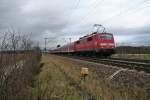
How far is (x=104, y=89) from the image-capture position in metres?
10.9

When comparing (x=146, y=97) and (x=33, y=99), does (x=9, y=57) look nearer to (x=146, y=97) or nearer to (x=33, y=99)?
(x=33, y=99)

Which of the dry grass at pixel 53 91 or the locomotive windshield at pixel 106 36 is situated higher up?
the locomotive windshield at pixel 106 36

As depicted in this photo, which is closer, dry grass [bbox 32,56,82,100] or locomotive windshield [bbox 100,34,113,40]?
dry grass [bbox 32,56,82,100]

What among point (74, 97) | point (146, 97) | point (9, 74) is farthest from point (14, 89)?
point (146, 97)

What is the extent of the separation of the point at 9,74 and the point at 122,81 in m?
6.50

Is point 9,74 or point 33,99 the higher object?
point 9,74

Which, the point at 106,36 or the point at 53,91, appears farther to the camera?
the point at 106,36

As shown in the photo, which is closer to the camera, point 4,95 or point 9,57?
point 4,95

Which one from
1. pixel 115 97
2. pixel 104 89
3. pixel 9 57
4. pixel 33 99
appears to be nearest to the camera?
pixel 33 99

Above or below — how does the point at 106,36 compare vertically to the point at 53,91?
above

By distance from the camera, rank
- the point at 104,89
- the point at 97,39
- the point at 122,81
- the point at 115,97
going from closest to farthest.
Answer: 1. the point at 115,97
2. the point at 104,89
3. the point at 122,81
4. the point at 97,39

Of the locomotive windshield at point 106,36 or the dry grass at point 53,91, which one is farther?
the locomotive windshield at point 106,36

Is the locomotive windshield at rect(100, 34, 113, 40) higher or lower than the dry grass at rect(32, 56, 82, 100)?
higher

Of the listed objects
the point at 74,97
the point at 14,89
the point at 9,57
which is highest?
the point at 9,57
